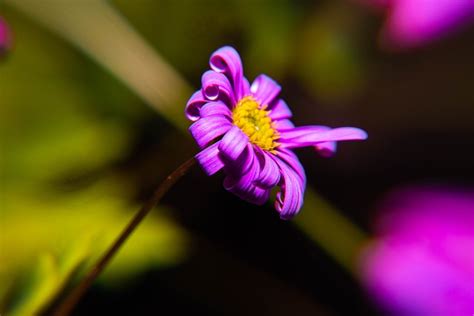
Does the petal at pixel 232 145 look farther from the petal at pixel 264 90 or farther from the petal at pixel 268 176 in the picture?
the petal at pixel 264 90

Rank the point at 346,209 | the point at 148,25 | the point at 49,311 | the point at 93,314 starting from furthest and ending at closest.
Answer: the point at 346,209 → the point at 148,25 → the point at 93,314 → the point at 49,311

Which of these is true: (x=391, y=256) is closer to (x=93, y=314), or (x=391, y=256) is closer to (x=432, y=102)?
(x=432, y=102)

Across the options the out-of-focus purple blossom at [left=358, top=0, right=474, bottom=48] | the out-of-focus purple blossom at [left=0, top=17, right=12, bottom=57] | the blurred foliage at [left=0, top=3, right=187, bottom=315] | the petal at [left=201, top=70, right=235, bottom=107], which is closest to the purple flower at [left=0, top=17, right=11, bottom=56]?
the out-of-focus purple blossom at [left=0, top=17, right=12, bottom=57]

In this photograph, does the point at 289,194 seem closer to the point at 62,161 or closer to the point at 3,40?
the point at 3,40

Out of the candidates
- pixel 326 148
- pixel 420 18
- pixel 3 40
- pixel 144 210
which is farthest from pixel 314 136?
pixel 420 18

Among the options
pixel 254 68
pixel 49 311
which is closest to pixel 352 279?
pixel 254 68

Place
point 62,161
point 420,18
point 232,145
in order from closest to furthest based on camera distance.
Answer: point 232,145 < point 62,161 < point 420,18

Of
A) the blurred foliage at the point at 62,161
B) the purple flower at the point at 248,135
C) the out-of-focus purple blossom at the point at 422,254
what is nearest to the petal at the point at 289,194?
the purple flower at the point at 248,135

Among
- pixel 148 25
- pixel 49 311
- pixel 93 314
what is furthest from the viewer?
pixel 148 25
